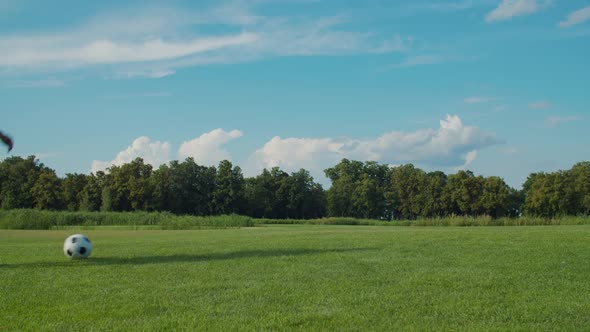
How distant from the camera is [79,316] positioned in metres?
8.23

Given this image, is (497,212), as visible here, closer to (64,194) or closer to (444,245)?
(64,194)

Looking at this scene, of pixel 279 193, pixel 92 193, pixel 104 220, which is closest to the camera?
pixel 104 220

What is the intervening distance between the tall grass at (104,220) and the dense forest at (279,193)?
35.1 meters

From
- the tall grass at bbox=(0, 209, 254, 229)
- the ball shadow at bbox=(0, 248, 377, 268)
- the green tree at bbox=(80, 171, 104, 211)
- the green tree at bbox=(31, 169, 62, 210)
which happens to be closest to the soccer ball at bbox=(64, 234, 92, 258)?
the ball shadow at bbox=(0, 248, 377, 268)

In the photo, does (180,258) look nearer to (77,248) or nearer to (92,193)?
(77,248)

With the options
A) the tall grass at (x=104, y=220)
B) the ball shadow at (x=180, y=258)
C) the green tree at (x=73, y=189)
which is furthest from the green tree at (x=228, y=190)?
the ball shadow at (x=180, y=258)

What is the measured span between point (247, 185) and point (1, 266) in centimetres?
9648

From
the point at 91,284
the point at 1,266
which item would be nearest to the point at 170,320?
the point at 91,284

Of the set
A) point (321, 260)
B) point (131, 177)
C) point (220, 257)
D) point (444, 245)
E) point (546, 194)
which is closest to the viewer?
point (321, 260)

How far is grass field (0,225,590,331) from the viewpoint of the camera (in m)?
7.71

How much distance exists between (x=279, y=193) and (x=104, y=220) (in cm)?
5585

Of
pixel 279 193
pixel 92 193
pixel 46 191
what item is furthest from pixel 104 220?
pixel 279 193

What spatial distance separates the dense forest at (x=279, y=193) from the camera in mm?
90688

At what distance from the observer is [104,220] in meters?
56.5
